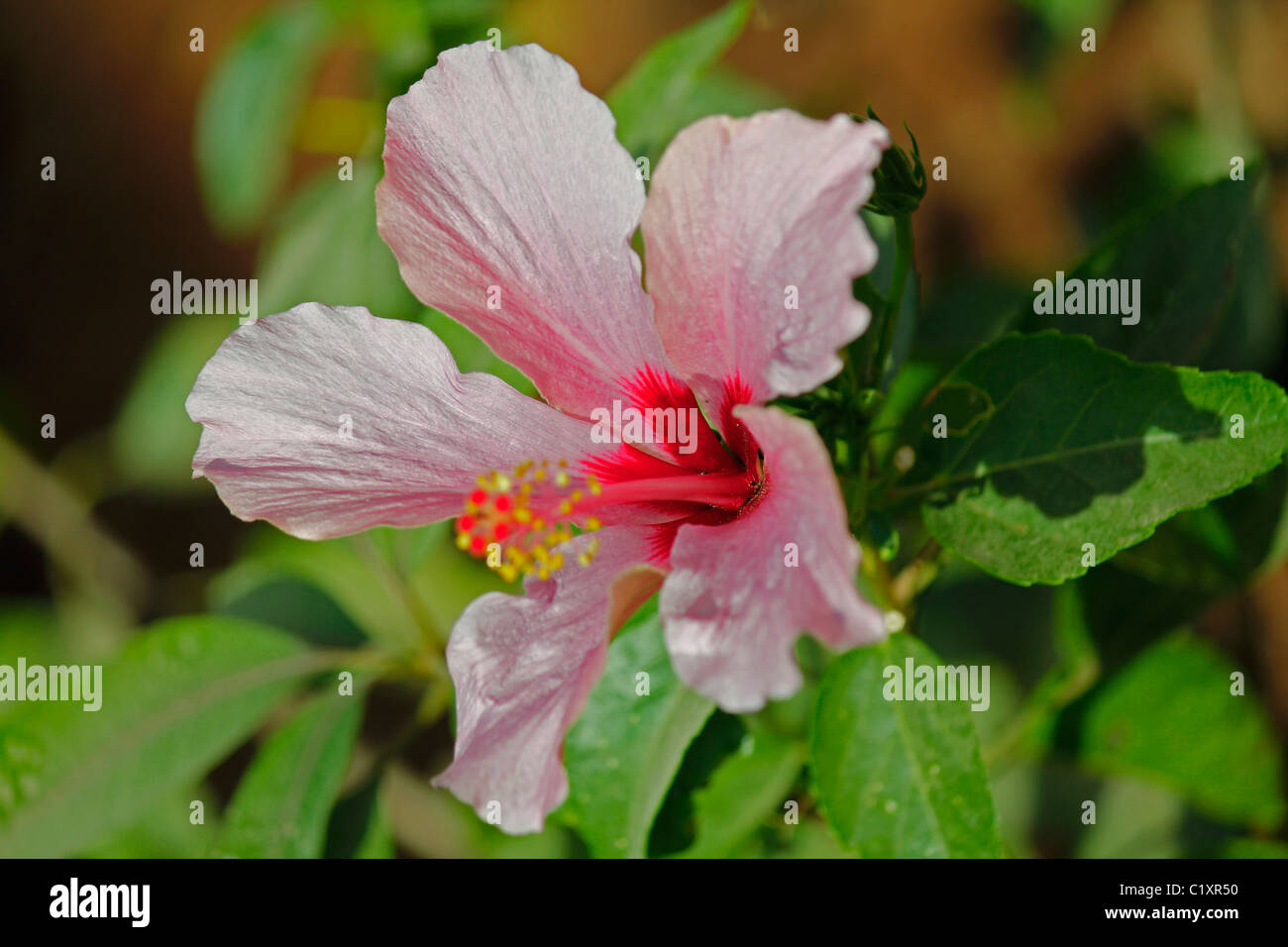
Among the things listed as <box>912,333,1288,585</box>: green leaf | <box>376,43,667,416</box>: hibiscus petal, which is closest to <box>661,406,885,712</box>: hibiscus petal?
<box>376,43,667,416</box>: hibiscus petal

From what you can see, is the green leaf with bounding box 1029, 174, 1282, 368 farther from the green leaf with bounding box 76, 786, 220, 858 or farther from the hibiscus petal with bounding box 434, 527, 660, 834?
the green leaf with bounding box 76, 786, 220, 858

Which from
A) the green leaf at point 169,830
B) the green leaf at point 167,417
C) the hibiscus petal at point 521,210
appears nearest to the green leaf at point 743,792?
the hibiscus petal at point 521,210

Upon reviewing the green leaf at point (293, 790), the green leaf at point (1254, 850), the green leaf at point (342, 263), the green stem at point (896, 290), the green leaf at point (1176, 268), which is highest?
the green leaf at point (342, 263)

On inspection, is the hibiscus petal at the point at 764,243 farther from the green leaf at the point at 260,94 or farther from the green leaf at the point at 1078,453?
the green leaf at the point at 260,94

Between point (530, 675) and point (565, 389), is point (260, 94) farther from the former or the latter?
point (530, 675)

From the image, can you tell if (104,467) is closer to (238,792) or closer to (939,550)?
(238,792)

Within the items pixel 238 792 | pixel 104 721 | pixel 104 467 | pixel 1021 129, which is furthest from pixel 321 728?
pixel 1021 129

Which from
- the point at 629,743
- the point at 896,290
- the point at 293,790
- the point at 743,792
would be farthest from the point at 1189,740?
the point at 293,790
